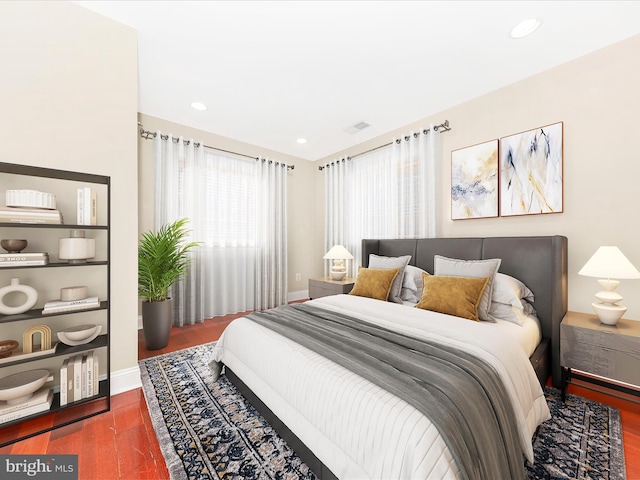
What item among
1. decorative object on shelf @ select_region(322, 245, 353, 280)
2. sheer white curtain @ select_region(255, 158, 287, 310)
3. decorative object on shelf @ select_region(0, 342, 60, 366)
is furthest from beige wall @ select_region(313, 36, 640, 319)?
decorative object on shelf @ select_region(0, 342, 60, 366)

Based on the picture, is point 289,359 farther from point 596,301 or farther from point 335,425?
point 596,301

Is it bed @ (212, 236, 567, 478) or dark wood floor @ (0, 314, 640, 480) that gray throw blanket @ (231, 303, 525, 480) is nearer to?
bed @ (212, 236, 567, 478)

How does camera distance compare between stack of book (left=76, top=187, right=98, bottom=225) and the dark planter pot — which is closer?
stack of book (left=76, top=187, right=98, bottom=225)

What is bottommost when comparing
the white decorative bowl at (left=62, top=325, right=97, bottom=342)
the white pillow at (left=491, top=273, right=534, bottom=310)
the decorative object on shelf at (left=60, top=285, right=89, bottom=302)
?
the white decorative bowl at (left=62, top=325, right=97, bottom=342)

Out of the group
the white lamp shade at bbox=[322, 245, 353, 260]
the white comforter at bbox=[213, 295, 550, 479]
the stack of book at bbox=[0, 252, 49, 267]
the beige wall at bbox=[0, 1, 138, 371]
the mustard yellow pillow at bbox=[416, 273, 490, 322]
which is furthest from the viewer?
the white lamp shade at bbox=[322, 245, 353, 260]

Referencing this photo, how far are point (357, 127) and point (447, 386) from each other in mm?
3363

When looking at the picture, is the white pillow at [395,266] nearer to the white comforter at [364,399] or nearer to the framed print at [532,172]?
the white comforter at [364,399]

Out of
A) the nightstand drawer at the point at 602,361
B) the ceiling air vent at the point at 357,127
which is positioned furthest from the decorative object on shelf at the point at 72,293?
the nightstand drawer at the point at 602,361

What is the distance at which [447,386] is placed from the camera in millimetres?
1097

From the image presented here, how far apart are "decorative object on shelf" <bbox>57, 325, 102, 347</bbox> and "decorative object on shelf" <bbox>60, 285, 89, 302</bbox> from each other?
0.21m

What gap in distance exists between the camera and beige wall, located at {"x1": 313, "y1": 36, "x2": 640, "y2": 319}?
2092 millimetres

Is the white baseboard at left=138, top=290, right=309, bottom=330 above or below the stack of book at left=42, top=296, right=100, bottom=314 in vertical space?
below

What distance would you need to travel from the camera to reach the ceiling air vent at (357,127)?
3.59m

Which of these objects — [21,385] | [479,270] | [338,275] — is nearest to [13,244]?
[21,385]
